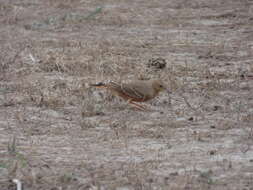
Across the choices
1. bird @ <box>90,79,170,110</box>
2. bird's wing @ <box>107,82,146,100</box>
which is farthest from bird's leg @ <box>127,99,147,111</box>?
bird's wing @ <box>107,82,146,100</box>

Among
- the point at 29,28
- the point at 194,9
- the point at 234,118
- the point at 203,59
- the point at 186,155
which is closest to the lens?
the point at 186,155

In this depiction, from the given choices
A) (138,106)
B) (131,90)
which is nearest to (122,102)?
(138,106)

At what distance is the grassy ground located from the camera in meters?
6.32

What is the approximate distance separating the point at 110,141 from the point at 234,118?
1.57 metres

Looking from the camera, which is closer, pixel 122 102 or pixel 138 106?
pixel 138 106

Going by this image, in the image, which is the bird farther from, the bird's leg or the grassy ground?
the grassy ground

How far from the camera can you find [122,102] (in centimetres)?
902

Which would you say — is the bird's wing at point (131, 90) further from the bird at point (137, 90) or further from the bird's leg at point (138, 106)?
the bird's leg at point (138, 106)

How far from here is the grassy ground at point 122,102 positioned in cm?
632

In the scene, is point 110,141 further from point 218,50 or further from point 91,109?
point 218,50

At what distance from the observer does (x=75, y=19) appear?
14.6 meters

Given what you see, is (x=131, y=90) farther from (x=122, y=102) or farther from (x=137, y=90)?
(x=122, y=102)

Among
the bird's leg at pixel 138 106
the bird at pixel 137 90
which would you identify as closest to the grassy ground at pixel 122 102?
the bird's leg at pixel 138 106

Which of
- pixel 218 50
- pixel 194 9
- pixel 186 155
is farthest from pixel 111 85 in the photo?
pixel 194 9
